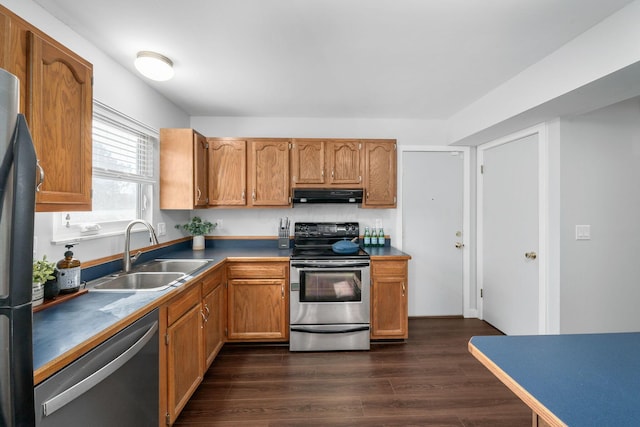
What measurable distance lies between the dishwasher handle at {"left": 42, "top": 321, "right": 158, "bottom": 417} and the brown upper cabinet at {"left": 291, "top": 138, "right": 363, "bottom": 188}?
208 cm

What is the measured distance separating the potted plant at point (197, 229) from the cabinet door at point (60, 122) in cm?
172

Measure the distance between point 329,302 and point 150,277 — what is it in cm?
154

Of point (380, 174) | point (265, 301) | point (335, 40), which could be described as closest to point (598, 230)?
point (380, 174)

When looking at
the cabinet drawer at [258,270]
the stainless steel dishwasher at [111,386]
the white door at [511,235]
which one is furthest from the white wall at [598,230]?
the stainless steel dishwasher at [111,386]

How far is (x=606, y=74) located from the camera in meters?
1.58

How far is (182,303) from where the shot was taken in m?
1.82

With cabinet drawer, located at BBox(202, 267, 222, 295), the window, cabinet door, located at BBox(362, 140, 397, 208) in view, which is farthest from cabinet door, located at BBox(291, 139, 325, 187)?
the window

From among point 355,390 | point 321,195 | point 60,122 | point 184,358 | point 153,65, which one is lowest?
point 355,390

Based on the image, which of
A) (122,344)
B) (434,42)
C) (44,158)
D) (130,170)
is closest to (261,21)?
(434,42)

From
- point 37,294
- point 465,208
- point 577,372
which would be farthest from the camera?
point 465,208

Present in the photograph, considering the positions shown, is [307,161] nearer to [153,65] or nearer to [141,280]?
[153,65]

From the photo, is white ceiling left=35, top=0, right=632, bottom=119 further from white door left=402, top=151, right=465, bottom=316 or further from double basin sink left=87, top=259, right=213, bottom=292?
double basin sink left=87, top=259, right=213, bottom=292

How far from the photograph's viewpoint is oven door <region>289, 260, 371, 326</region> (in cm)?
273

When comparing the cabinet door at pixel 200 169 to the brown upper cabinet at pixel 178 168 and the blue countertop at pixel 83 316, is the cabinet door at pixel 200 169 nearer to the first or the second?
the brown upper cabinet at pixel 178 168
